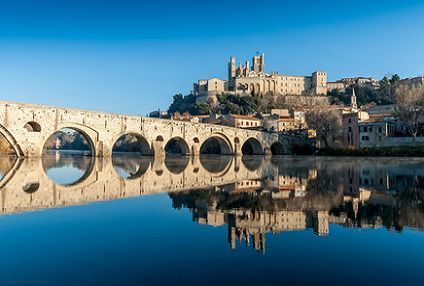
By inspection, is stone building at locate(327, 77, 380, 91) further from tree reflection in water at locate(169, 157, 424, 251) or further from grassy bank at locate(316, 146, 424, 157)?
tree reflection in water at locate(169, 157, 424, 251)

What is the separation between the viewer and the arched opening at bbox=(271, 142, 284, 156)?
7914cm

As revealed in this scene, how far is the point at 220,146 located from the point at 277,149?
1418 cm

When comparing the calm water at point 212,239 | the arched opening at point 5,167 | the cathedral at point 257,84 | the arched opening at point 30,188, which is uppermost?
the cathedral at point 257,84

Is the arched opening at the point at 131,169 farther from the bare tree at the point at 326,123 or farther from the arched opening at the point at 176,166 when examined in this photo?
the bare tree at the point at 326,123

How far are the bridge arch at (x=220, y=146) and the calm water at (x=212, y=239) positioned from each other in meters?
52.3

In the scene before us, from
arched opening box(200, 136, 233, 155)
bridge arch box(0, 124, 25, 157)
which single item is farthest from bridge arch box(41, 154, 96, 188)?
arched opening box(200, 136, 233, 155)

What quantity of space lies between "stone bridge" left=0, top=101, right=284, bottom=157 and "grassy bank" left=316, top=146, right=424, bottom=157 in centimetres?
1641

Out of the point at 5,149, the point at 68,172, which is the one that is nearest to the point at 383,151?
the point at 68,172

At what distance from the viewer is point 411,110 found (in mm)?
59375

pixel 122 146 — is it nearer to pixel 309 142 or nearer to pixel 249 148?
pixel 249 148

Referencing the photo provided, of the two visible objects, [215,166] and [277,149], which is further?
[277,149]

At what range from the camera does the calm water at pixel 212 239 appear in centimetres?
583

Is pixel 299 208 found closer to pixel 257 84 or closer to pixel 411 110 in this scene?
pixel 411 110

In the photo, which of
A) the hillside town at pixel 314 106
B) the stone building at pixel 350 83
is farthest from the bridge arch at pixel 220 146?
the stone building at pixel 350 83
